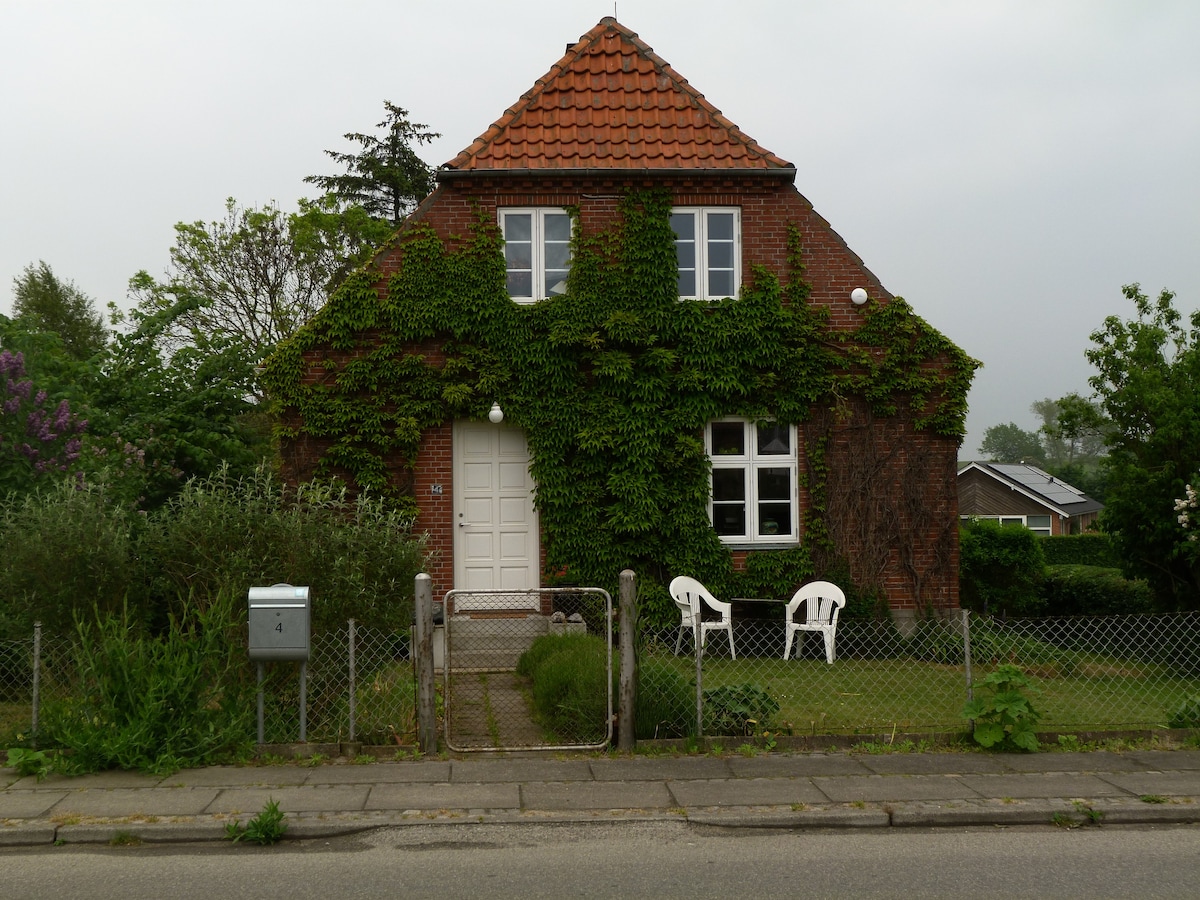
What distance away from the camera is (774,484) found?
14320 mm

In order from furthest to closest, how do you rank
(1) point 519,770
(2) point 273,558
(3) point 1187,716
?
(2) point 273,558 < (3) point 1187,716 < (1) point 519,770

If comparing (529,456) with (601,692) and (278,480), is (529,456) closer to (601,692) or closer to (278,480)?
(278,480)

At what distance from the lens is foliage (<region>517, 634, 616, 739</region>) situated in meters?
8.48

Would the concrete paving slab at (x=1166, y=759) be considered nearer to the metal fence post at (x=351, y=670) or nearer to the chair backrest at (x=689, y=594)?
the chair backrest at (x=689, y=594)

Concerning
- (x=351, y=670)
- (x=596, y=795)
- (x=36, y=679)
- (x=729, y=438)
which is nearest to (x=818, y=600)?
(x=729, y=438)

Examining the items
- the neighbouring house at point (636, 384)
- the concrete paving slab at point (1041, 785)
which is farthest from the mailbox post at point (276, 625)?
the neighbouring house at point (636, 384)

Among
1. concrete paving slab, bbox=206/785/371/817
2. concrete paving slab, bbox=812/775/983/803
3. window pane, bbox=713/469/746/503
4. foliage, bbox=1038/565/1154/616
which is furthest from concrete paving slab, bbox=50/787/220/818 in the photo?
foliage, bbox=1038/565/1154/616

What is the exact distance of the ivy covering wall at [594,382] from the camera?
1383 cm

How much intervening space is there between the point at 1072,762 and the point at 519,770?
4.11 meters

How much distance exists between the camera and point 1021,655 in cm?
1325

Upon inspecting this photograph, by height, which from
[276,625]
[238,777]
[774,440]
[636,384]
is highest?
[636,384]

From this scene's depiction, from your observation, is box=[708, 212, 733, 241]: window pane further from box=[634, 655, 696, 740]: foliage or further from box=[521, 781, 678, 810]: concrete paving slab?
box=[521, 781, 678, 810]: concrete paving slab

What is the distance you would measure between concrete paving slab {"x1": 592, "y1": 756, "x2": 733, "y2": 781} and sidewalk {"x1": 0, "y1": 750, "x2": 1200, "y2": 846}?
1 cm

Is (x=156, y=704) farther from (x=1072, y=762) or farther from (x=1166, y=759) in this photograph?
(x=1166, y=759)
